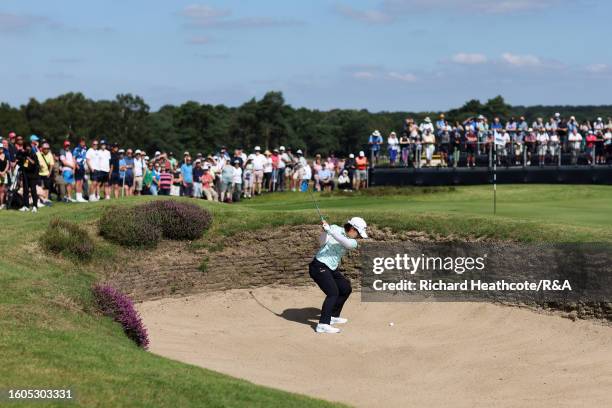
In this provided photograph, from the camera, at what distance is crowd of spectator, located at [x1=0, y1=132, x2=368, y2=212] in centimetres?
2800

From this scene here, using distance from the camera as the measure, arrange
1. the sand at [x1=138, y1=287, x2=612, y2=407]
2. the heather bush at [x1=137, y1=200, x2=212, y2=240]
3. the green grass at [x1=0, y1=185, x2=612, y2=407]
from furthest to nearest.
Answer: the heather bush at [x1=137, y1=200, x2=212, y2=240]
the sand at [x1=138, y1=287, x2=612, y2=407]
the green grass at [x1=0, y1=185, x2=612, y2=407]

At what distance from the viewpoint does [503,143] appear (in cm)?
4116

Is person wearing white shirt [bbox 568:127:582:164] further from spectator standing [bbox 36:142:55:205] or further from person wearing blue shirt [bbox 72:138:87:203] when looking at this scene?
spectator standing [bbox 36:142:55:205]

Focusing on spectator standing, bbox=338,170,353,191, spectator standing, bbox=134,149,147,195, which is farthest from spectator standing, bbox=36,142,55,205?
spectator standing, bbox=338,170,353,191

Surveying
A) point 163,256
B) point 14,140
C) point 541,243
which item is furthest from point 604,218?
point 14,140

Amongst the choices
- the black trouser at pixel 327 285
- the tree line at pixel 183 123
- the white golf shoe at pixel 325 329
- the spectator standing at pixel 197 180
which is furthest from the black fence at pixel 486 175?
the tree line at pixel 183 123

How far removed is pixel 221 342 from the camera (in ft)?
60.2

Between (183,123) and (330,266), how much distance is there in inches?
4711

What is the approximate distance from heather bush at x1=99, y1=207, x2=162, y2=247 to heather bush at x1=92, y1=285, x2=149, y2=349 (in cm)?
529

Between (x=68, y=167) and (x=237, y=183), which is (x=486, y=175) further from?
(x=68, y=167)

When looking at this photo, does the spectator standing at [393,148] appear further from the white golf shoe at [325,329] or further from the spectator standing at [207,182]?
the white golf shoe at [325,329]

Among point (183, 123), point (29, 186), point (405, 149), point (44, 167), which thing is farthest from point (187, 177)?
point (183, 123)

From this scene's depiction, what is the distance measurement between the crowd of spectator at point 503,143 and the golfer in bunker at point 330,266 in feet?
74.5

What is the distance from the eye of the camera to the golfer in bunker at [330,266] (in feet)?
61.1
